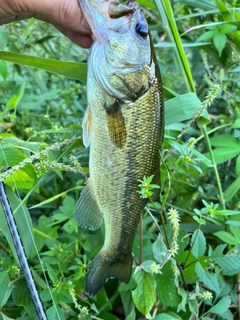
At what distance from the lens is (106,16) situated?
940mm

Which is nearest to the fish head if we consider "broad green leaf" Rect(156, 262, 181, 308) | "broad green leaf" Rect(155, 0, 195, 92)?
"broad green leaf" Rect(155, 0, 195, 92)

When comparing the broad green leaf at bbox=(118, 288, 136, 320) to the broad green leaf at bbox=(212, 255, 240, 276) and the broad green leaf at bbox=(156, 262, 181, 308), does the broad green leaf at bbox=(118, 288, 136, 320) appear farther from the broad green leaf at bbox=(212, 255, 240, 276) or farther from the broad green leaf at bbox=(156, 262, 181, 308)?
the broad green leaf at bbox=(212, 255, 240, 276)

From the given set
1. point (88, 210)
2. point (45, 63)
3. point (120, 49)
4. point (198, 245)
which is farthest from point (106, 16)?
point (198, 245)

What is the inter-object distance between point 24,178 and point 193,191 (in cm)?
70

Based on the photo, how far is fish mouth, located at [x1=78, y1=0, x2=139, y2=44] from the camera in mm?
935

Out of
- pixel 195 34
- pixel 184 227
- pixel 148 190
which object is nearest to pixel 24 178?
pixel 148 190

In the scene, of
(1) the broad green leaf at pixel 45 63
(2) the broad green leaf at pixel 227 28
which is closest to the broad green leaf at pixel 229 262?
(1) the broad green leaf at pixel 45 63

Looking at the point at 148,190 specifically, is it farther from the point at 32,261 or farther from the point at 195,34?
the point at 195,34

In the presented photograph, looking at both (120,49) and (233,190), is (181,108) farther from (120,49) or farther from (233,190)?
(233,190)

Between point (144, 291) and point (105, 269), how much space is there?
14 centimetres

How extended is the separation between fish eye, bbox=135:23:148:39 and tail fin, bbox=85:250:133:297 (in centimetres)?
54

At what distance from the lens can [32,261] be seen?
1.20 meters

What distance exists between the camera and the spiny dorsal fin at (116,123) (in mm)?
966

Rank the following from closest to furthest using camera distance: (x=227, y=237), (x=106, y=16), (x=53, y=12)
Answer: (x=106, y=16) < (x=53, y=12) < (x=227, y=237)
